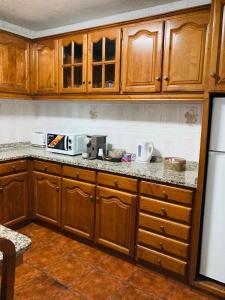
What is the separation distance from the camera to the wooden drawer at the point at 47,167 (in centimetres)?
261

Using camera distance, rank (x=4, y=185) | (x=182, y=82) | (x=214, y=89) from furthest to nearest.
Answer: (x=4, y=185)
(x=182, y=82)
(x=214, y=89)

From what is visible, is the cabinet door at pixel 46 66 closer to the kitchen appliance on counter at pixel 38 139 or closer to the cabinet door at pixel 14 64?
the cabinet door at pixel 14 64

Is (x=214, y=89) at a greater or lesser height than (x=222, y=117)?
greater

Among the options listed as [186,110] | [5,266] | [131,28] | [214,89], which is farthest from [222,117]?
[5,266]

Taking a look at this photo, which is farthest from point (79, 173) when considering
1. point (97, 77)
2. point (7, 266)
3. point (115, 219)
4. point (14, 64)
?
point (7, 266)

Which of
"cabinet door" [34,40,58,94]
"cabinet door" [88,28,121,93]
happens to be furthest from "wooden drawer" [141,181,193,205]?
"cabinet door" [34,40,58,94]

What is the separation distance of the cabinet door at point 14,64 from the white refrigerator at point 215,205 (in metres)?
2.16

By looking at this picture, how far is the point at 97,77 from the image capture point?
2512 millimetres

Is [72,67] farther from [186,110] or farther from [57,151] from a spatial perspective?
[186,110]

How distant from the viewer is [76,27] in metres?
2.92

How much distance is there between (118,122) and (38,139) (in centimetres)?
110

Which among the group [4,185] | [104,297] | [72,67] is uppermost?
[72,67]

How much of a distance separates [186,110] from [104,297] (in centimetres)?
174

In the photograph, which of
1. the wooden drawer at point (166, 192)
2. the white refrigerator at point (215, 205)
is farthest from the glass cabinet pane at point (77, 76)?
the white refrigerator at point (215, 205)
